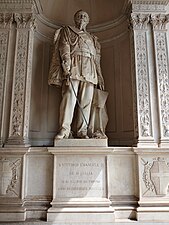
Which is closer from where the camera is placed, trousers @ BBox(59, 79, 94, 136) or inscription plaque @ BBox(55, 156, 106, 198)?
inscription plaque @ BBox(55, 156, 106, 198)

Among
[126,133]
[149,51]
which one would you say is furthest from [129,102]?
[149,51]

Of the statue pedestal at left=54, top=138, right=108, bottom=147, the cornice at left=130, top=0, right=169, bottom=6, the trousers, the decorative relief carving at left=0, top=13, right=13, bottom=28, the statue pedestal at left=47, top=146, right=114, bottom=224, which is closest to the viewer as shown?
the statue pedestal at left=47, top=146, right=114, bottom=224

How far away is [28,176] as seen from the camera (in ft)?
15.0

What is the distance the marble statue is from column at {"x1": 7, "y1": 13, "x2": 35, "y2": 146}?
0.45 meters

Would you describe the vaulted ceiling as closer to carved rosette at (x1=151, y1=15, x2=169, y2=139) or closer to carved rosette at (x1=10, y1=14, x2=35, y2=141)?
carved rosette at (x1=10, y1=14, x2=35, y2=141)

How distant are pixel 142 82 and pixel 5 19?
269 centimetres

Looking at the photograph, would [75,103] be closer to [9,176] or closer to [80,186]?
[80,186]

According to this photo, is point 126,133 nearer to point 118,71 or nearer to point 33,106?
point 118,71

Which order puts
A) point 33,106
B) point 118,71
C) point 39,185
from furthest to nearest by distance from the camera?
point 118,71, point 33,106, point 39,185

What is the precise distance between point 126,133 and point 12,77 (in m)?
2.33

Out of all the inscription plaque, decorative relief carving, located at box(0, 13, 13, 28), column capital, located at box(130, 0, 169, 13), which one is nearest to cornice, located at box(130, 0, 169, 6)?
column capital, located at box(130, 0, 169, 13)

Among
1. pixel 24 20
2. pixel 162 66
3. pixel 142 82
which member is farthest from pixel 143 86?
pixel 24 20

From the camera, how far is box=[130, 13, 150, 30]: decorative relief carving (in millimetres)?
5215

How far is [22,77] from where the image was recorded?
4.96m
